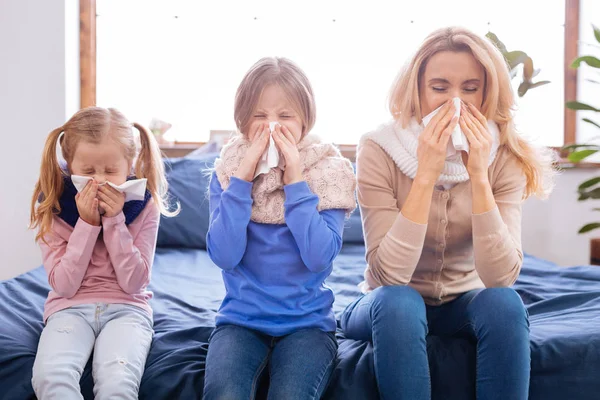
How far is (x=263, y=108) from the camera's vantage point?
1.29m

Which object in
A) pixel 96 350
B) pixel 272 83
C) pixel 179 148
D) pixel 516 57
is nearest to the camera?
pixel 96 350

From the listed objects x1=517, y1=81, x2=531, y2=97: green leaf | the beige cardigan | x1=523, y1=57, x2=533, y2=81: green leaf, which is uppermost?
x1=523, y1=57, x2=533, y2=81: green leaf

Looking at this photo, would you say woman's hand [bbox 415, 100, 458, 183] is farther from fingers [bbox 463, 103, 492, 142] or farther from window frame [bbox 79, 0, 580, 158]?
window frame [bbox 79, 0, 580, 158]

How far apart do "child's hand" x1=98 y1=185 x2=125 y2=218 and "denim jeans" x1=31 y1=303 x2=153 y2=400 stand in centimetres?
21

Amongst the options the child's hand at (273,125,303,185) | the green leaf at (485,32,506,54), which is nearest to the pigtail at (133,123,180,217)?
the child's hand at (273,125,303,185)

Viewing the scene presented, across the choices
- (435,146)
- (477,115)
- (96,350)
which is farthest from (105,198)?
(477,115)

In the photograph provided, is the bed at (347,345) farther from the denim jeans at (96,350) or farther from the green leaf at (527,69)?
the green leaf at (527,69)

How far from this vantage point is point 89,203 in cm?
132

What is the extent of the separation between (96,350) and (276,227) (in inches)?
17.2

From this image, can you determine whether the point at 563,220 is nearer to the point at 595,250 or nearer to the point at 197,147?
the point at 595,250

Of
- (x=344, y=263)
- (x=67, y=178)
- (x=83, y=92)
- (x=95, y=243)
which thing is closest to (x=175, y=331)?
(x=95, y=243)

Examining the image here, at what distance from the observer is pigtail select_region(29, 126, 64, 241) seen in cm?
136

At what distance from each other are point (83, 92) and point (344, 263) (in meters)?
1.59

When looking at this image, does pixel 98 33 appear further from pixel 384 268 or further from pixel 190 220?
pixel 384 268
